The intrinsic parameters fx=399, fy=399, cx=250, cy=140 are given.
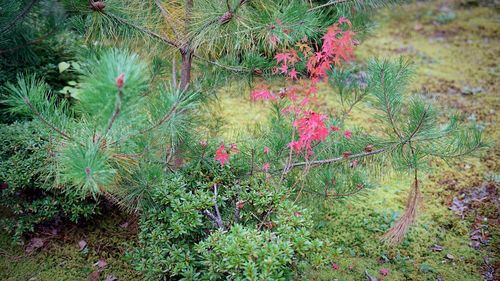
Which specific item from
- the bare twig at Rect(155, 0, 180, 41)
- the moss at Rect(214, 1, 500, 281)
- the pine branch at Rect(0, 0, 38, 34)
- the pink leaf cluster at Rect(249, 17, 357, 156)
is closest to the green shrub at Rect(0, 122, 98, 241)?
the pine branch at Rect(0, 0, 38, 34)

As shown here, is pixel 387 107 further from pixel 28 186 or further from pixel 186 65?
pixel 28 186

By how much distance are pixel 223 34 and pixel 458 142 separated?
1.20m

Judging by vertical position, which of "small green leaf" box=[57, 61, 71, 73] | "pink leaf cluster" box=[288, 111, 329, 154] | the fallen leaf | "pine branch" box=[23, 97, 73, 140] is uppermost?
"pine branch" box=[23, 97, 73, 140]

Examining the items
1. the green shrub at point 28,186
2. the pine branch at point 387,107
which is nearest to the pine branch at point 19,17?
the green shrub at point 28,186

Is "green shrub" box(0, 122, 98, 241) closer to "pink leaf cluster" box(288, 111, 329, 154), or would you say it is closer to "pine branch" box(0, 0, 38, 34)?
"pine branch" box(0, 0, 38, 34)

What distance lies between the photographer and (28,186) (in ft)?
7.60

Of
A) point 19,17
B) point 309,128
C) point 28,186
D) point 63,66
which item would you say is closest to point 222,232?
point 309,128

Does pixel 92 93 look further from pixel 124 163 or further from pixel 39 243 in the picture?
pixel 39 243

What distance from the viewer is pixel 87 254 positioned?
2.42 meters

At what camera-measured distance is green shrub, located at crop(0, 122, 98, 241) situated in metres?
2.21

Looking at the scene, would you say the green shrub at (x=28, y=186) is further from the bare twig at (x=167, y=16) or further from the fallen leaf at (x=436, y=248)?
the fallen leaf at (x=436, y=248)

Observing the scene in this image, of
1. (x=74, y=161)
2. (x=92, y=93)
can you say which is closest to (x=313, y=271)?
(x=74, y=161)

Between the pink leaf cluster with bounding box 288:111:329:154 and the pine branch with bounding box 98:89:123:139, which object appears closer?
the pine branch with bounding box 98:89:123:139

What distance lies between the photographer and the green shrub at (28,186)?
2.21 meters
